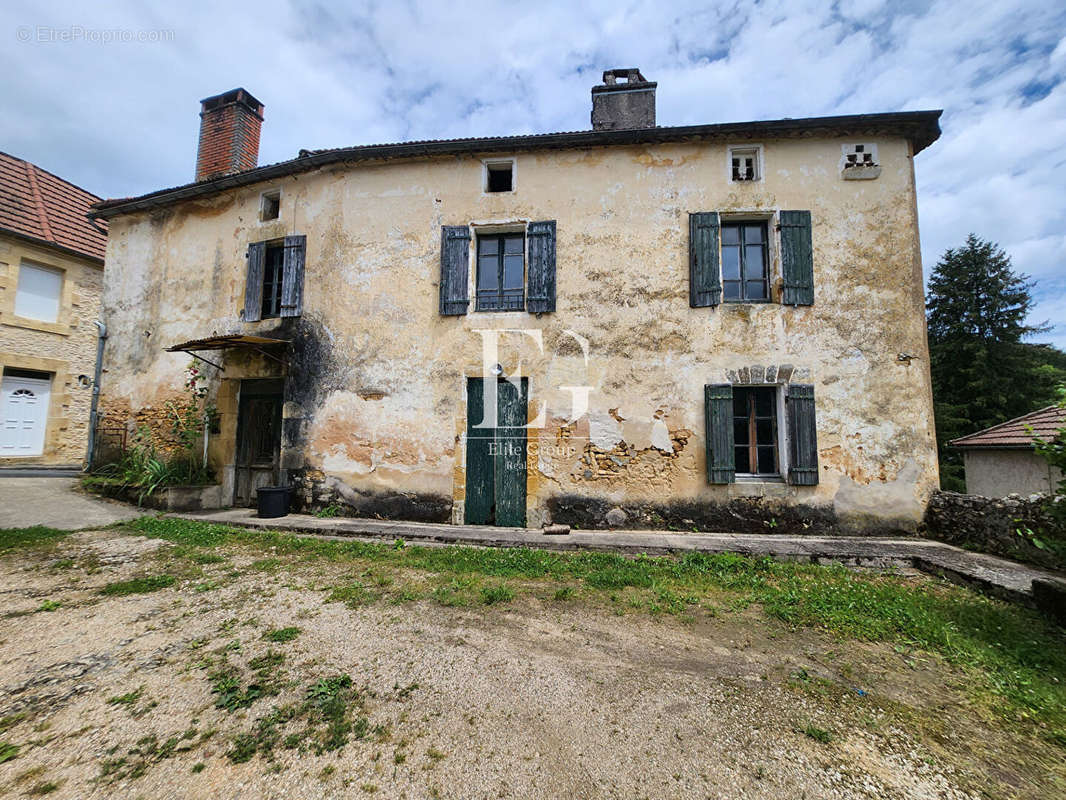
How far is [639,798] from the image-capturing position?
1837mm

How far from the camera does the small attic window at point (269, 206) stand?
841cm

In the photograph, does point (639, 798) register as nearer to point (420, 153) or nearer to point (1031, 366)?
point (420, 153)

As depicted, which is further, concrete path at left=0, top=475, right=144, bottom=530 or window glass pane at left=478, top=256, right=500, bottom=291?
window glass pane at left=478, top=256, right=500, bottom=291

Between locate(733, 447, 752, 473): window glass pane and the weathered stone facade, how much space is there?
52.1ft

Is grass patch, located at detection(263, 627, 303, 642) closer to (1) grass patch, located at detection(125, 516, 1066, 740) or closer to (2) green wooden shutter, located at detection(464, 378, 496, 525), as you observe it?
(1) grass patch, located at detection(125, 516, 1066, 740)

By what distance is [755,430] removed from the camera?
686cm

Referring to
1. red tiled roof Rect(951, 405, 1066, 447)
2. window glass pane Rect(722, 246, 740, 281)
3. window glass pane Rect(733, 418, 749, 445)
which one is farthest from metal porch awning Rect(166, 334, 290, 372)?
red tiled roof Rect(951, 405, 1066, 447)

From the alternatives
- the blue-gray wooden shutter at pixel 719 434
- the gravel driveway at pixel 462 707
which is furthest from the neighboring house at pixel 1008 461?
the gravel driveway at pixel 462 707

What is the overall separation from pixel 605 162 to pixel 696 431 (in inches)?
185

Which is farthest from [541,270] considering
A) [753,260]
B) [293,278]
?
[293,278]

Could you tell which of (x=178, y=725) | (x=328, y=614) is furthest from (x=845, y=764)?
(x=328, y=614)

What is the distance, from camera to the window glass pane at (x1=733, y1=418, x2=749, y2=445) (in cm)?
684

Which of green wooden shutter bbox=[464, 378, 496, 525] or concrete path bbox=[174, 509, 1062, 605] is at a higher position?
green wooden shutter bbox=[464, 378, 496, 525]

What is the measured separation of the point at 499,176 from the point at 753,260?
465cm
